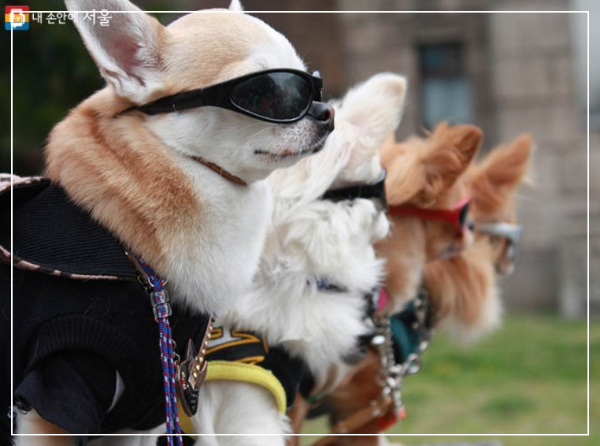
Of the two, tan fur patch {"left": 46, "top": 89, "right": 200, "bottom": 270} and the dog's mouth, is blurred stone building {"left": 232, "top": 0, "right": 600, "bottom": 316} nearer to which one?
the dog's mouth

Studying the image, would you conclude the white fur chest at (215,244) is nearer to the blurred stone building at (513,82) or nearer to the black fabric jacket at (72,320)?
the black fabric jacket at (72,320)

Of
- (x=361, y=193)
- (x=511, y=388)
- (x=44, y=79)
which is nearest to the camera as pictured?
(x=361, y=193)

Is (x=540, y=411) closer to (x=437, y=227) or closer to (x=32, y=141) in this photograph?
(x=437, y=227)

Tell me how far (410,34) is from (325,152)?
6453 millimetres

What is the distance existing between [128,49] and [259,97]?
0.27m

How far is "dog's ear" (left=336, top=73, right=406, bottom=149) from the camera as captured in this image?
96.4 inches

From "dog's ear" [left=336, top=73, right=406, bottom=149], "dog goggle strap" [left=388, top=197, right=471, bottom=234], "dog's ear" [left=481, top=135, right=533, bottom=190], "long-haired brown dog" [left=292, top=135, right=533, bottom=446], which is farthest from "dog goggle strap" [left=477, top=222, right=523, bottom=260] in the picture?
"dog's ear" [left=336, top=73, right=406, bottom=149]

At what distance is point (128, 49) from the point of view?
1.72 meters

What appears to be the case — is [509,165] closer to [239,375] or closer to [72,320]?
[239,375]

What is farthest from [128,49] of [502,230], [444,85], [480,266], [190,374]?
[444,85]

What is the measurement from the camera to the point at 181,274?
173 centimetres

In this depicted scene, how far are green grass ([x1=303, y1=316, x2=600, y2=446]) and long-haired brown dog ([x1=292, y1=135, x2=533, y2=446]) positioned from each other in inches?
33.1

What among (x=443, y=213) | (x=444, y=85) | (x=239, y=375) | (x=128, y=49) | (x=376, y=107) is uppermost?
(x=128, y=49)

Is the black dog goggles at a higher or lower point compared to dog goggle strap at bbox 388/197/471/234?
higher
